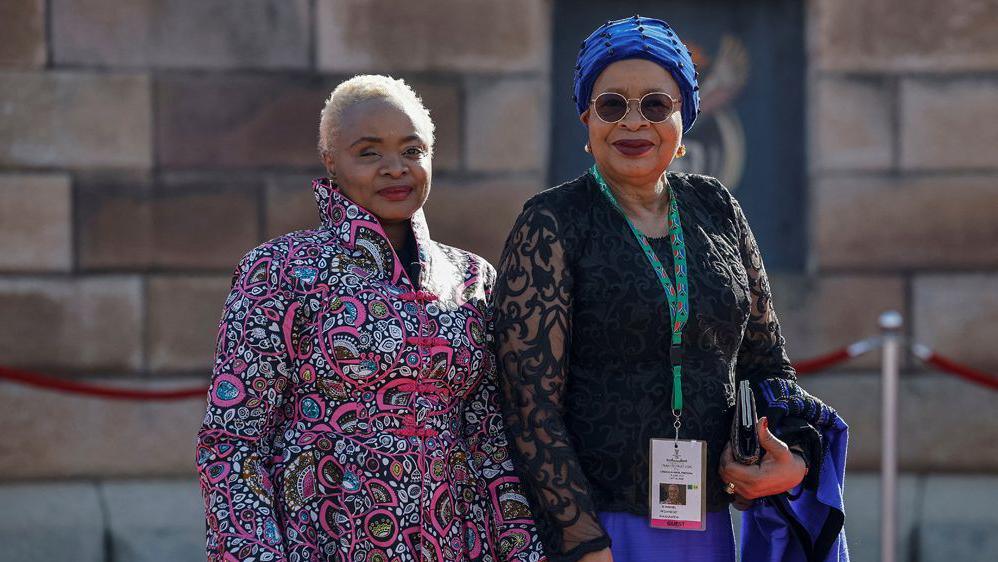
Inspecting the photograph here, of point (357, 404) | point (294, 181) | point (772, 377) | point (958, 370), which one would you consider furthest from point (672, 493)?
point (294, 181)

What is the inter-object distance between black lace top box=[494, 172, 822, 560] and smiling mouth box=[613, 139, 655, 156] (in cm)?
14

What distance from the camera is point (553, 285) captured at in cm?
314

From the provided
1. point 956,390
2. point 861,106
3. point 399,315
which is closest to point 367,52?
point 861,106

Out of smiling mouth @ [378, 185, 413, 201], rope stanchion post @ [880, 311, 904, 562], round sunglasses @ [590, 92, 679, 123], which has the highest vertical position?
round sunglasses @ [590, 92, 679, 123]

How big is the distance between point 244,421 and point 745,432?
1120mm

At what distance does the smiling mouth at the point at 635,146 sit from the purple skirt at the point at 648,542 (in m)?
0.82

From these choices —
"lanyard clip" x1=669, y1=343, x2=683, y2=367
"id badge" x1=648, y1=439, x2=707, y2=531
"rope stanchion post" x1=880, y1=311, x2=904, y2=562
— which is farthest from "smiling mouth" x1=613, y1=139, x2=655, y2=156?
"rope stanchion post" x1=880, y1=311, x2=904, y2=562

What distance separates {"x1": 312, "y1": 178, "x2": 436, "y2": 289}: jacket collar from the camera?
330cm

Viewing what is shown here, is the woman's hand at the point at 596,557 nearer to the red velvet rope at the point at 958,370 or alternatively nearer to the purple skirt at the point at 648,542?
the purple skirt at the point at 648,542

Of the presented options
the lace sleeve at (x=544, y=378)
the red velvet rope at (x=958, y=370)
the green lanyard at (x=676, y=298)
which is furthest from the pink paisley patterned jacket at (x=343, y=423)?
the red velvet rope at (x=958, y=370)

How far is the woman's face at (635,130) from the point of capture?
10.7ft

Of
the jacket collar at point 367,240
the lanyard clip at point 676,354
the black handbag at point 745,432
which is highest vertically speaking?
the jacket collar at point 367,240

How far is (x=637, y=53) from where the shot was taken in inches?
129

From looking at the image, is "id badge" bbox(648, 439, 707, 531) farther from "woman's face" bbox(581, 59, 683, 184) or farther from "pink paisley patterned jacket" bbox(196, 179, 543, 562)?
"woman's face" bbox(581, 59, 683, 184)
